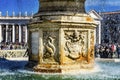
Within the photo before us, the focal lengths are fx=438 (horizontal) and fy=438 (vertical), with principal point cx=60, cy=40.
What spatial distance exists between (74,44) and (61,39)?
25.9 inches

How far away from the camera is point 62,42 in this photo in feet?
51.3

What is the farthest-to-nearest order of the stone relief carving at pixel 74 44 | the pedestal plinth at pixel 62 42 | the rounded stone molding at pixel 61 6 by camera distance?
the rounded stone molding at pixel 61 6, the stone relief carving at pixel 74 44, the pedestal plinth at pixel 62 42

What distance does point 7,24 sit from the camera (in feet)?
423

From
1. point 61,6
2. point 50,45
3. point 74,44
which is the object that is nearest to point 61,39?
point 50,45

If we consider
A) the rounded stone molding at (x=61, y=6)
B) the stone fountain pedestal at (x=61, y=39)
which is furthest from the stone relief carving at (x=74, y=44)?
the rounded stone molding at (x=61, y=6)

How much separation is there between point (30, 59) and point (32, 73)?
5.05ft

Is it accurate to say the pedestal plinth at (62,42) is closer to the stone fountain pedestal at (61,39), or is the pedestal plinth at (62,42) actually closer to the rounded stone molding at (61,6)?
the stone fountain pedestal at (61,39)

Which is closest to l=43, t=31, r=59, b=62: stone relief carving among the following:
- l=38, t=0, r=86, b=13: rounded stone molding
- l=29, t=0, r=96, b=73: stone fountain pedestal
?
l=29, t=0, r=96, b=73: stone fountain pedestal

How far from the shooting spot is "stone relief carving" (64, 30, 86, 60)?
15.8 m

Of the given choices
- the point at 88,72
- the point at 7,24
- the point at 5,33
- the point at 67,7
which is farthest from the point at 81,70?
the point at 5,33

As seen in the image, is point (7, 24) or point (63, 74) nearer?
point (63, 74)

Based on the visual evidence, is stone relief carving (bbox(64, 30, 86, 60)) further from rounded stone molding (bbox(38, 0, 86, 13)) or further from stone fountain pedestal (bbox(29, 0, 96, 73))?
rounded stone molding (bbox(38, 0, 86, 13))

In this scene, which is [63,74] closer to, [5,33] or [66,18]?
[66,18]

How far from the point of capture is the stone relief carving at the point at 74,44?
1583cm
